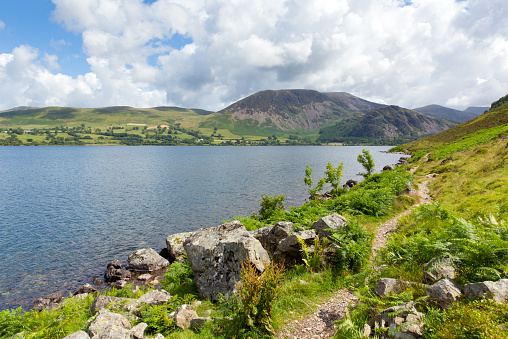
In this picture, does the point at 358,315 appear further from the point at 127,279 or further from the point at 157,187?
the point at 157,187

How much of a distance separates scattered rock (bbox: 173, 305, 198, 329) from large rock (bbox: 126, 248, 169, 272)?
1761cm

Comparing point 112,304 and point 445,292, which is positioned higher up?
point 445,292

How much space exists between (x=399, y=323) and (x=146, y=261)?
25.7 m

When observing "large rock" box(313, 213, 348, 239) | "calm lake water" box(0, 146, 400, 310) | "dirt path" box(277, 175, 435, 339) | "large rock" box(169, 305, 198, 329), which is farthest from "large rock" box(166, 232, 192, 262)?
"dirt path" box(277, 175, 435, 339)

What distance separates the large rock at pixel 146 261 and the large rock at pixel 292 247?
1806cm

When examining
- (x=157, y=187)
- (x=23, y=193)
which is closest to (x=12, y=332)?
(x=157, y=187)

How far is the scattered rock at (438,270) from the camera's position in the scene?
7.54 m

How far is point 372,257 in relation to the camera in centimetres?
1280

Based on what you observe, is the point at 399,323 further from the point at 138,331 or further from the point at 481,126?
the point at 481,126

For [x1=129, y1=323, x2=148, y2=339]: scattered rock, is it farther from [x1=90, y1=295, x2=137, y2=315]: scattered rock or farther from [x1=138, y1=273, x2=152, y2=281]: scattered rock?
[x1=138, y1=273, x2=152, y2=281]: scattered rock

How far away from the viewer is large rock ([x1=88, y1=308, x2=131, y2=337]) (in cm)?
939

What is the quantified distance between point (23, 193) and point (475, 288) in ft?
245

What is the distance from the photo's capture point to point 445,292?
6309mm

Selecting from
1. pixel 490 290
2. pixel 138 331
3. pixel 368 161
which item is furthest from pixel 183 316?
pixel 368 161
